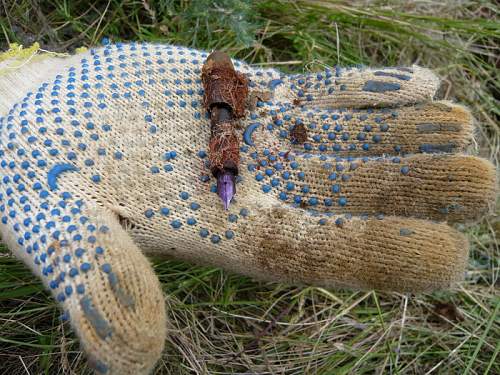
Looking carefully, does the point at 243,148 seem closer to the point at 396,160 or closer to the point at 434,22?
the point at 396,160

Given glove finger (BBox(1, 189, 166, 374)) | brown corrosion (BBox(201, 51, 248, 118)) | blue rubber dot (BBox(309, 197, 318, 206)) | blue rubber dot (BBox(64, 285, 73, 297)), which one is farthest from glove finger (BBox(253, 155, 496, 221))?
blue rubber dot (BBox(64, 285, 73, 297))

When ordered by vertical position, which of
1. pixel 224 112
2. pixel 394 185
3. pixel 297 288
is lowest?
pixel 297 288

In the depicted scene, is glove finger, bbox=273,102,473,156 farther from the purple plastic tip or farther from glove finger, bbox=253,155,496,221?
the purple plastic tip

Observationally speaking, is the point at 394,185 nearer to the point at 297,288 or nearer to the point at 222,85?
the point at 222,85

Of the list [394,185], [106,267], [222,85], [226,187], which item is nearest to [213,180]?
[226,187]

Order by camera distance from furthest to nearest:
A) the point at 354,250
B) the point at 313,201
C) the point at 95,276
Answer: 1. the point at 313,201
2. the point at 354,250
3. the point at 95,276

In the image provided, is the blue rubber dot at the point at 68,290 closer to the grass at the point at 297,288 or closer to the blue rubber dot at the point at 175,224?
the blue rubber dot at the point at 175,224
